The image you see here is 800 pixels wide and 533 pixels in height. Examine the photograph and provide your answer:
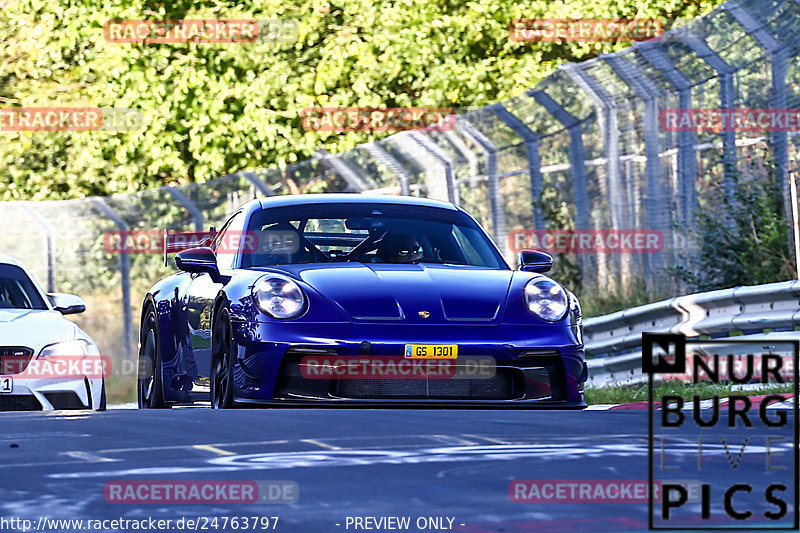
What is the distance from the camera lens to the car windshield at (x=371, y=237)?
10.1 m

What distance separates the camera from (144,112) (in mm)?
29172

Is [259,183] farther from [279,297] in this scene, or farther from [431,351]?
[431,351]

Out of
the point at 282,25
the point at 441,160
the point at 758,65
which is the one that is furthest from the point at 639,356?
the point at 282,25

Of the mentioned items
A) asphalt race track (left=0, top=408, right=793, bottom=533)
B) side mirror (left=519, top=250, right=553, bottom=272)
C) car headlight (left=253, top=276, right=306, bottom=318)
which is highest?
side mirror (left=519, top=250, right=553, bottom=272)

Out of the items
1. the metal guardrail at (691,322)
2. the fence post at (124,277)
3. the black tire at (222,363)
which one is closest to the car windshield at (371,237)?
the black tire at (222,363)

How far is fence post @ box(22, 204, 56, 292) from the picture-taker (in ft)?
80.5

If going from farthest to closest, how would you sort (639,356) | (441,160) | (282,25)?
(282,25)
(441,160)
(639,356)

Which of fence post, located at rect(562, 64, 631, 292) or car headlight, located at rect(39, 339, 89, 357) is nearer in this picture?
car headlight, located at rect(39, 339, 89, 357)

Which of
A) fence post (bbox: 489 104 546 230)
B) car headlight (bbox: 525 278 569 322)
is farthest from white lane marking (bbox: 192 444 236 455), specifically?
fence post (bbox: 489 104 546 230)

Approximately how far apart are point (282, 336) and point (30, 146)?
77.2 ft

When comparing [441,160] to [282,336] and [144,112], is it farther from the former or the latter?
[282,336]

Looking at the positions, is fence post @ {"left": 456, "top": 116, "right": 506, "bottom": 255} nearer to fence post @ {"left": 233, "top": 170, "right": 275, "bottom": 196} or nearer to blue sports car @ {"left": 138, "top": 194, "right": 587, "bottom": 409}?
fence post @ {"left": 233, "top": 170, "right": 275, "bottom": 196}

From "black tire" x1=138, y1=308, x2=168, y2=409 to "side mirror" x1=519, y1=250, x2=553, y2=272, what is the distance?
102 inches

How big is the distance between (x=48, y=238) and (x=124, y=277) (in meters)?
1.14
